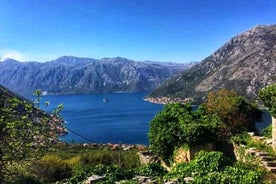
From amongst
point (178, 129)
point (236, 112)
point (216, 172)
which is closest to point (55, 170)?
point (178, 129)

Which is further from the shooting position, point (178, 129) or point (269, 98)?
point (178, 129)

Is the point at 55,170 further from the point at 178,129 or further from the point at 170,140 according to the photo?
the point at 178,129

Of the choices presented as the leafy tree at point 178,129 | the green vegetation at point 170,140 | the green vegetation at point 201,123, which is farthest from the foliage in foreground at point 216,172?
the green vegetation at point 201,123

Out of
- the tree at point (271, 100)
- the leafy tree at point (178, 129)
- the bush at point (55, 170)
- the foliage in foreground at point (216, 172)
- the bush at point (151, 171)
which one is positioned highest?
the tree at point (271, 100)

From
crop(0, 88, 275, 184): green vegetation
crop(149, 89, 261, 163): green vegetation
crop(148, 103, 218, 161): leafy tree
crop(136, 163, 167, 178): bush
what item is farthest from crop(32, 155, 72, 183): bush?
crop(136, 163, 167, 178): bush

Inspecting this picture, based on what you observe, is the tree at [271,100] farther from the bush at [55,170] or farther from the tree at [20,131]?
the bush at [55,170]

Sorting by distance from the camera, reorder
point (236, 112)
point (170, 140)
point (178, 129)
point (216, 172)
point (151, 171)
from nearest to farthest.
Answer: point (216, 172), point (151, 171), point (178, 129), point (170, 140), point (236, 112)

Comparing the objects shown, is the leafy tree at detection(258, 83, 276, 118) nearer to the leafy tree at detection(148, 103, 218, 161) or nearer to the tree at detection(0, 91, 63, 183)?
the leafy tree at detection(148, 103, 218, 161)

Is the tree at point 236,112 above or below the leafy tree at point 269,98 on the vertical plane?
below

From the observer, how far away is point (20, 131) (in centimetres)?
1008

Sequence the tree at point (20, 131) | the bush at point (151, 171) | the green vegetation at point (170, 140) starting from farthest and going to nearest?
the bush at point (151, 171)
the green vegetation at point (170, 140)
the tree at point (20, 131)

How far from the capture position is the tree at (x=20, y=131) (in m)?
9.84

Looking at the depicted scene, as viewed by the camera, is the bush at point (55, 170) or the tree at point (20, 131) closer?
the tree at point (20, 131)

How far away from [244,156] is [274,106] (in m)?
2.52
